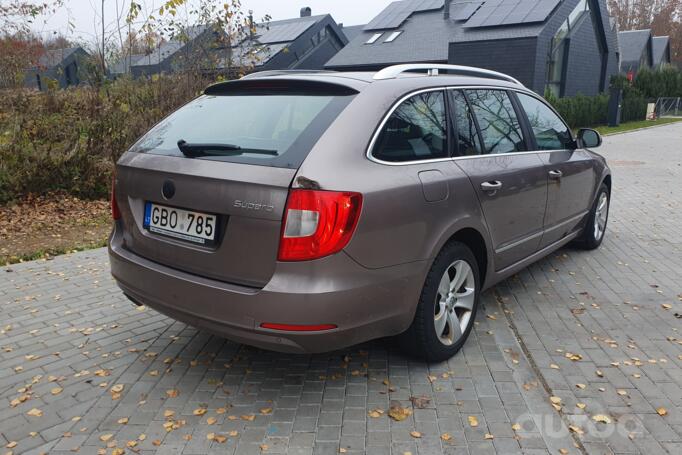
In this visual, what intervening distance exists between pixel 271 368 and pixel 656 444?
7.02ft

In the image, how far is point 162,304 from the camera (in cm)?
318

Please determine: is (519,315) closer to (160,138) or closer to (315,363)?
(315,363)

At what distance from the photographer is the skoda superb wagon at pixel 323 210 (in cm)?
273

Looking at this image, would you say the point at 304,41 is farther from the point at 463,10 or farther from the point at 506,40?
the point at 506,40

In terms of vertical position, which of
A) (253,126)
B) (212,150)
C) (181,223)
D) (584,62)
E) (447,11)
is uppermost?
(447,11)

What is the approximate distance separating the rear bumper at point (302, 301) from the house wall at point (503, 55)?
22.2 m

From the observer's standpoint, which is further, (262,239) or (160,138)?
(160,138)

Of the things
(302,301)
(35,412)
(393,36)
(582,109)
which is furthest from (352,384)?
(393,36)

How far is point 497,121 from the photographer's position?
165 inches

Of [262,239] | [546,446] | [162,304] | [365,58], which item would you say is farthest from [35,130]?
[365,58]

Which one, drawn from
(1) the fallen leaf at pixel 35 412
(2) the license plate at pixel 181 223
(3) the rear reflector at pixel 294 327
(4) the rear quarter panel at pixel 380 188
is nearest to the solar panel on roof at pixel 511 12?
(4) the rear quarter panel at pixel 380 188

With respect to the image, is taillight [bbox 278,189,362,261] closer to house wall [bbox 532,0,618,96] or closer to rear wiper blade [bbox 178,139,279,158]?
rear wiper blade [bbox 178,139,279,158]

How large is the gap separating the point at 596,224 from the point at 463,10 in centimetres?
2817

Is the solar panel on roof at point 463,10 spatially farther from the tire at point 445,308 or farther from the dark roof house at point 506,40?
the tire at point 445,308
